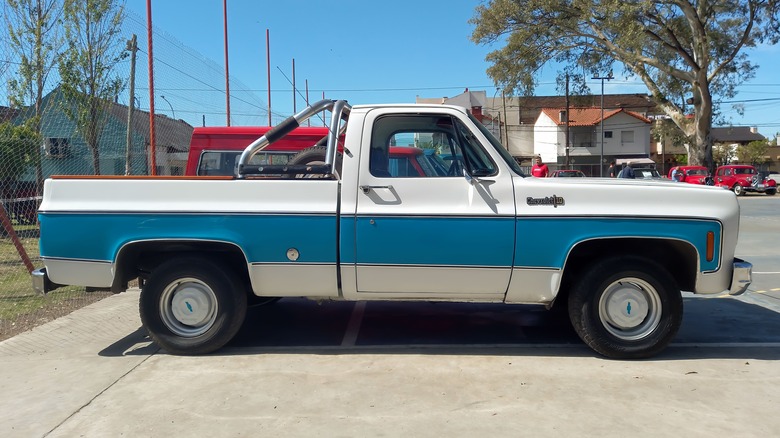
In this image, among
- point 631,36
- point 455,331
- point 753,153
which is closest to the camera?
point 455,331

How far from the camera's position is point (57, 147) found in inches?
461

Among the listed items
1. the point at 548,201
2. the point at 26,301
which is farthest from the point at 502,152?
the point at 26,301

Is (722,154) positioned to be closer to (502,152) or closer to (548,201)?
(502,152)

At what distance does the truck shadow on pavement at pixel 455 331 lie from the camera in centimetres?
526

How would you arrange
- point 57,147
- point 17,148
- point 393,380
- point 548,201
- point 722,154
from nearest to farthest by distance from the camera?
point 393,380, point 548,201, point 17,148, point 57,147, point 722,154

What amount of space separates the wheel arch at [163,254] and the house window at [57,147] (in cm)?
739

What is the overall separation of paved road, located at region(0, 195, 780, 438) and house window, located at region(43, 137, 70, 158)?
6236mm

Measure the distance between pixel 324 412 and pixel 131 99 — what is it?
7.19 metres

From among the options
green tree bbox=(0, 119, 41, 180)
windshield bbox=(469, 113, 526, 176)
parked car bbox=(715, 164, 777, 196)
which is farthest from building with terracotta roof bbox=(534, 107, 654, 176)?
windshield bbox=(469, 113, 526, 176)

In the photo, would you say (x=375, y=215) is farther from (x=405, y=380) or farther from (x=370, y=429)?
(x=370, y=429)

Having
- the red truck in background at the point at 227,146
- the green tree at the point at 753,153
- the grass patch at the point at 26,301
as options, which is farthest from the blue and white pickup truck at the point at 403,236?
the green tree at the point at 753,153

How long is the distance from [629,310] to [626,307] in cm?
3

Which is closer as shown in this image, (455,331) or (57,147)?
(455,331)

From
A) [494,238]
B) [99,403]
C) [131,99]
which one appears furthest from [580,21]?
[99,403]
